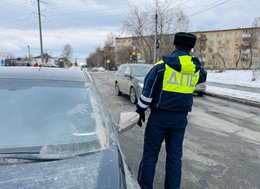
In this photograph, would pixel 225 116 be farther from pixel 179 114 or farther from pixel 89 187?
pixel 89 187

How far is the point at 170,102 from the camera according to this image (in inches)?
90.7

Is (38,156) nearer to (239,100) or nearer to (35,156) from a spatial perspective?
(35,156)

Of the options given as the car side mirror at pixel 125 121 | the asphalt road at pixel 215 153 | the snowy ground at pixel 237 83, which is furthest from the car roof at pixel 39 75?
the snowy ground at pixel 237 83

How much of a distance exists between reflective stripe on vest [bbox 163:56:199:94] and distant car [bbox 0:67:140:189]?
0.51 m

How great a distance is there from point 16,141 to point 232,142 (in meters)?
4.14

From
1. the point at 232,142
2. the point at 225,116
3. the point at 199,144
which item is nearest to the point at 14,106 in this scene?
the point at 199,144

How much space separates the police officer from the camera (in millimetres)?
2305

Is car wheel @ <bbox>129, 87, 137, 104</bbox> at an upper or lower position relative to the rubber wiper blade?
lower

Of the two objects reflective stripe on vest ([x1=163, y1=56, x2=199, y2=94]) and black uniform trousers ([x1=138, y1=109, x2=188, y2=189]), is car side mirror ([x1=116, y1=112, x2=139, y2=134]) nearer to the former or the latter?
black uniform trousers ([x1=138, y1=109, x2=188, y2=189])

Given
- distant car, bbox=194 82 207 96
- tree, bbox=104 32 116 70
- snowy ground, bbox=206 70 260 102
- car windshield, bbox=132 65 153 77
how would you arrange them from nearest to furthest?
car windshield, bbox=132 65 153 77
snowy ground, bbox=206 70 260 102
distant car, bbox=194 82 207 96
tree, bbox=104 32 116 70

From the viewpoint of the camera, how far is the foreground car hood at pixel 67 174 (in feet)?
3.82

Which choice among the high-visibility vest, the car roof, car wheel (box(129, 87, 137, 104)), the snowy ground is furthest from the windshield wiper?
the snowy ground

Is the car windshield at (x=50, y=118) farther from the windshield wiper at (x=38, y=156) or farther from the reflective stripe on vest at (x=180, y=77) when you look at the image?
the reflective stripe on vest at (x=180, y=77)

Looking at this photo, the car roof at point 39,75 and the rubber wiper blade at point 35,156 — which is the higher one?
the car roof at point 39,75
